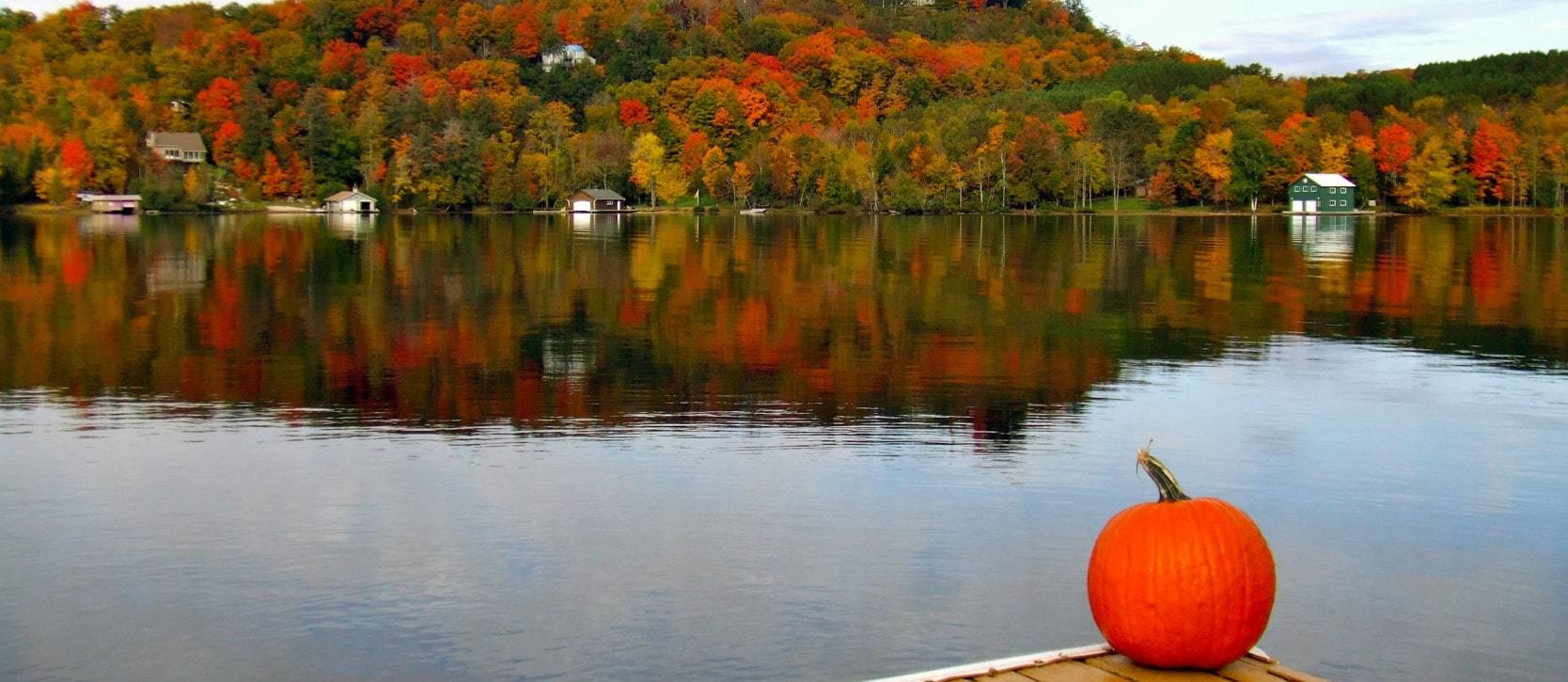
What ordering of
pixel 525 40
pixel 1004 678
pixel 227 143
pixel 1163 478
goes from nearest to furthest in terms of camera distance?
pixel 1004 678
pixel 1163 478
pixel 227 143
pixel 525 40

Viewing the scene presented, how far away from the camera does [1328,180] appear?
11669cm

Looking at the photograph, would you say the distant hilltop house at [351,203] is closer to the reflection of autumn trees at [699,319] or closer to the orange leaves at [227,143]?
the orange leaves at [227,143]

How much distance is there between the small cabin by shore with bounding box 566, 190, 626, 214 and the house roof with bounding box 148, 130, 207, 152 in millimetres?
36054

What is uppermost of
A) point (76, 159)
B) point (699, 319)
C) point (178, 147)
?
point (178, 147)

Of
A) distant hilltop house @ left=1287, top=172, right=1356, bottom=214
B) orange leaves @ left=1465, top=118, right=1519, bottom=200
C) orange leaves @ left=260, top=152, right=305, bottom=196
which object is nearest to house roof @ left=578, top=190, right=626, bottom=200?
orange leaves @ left=260, top=152, right=305, bottom=196

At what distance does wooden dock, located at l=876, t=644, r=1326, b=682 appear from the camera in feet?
22.5

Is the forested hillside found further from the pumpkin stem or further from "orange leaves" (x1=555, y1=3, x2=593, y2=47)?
the pumpkin stem

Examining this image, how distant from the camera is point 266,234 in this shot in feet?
222

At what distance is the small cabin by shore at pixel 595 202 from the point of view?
125 m

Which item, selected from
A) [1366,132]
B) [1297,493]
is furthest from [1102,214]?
[1297,493]

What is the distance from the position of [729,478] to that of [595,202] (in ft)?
377

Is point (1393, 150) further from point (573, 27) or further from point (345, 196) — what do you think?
point (573, 27)

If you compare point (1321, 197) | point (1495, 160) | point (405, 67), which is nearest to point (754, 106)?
point (405, 67)

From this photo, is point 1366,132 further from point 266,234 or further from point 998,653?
point 998,653
